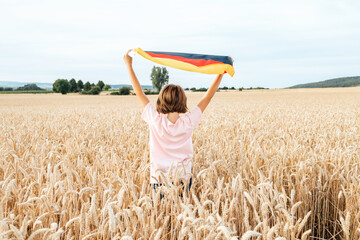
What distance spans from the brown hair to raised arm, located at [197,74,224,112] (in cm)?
26

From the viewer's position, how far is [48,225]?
6.67ft

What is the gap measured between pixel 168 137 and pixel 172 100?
40 centimetres

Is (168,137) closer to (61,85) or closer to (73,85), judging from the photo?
(61,85)

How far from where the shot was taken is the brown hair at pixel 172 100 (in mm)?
2796

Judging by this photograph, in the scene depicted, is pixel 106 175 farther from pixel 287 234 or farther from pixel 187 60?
pixel 287 234

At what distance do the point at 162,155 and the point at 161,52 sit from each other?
1.19 metres

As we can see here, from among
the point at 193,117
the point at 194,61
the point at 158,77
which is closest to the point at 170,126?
the point at 193,117

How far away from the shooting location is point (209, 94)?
10.2ft

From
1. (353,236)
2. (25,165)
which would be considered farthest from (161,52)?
(353,236)

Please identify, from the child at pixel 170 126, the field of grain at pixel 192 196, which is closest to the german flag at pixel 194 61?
the child at pixel 170 126

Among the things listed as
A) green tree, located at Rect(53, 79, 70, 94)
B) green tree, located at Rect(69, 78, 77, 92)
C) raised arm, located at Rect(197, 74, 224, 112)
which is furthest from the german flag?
green tree, located at Rect(69, 78, 77, 92)

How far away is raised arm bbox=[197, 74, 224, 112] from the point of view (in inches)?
119

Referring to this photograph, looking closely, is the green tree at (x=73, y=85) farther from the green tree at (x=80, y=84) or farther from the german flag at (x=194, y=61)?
the german flag at (x=194, y=61)

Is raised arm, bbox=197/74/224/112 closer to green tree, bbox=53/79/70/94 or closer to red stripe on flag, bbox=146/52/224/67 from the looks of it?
red stripe on flag, bbox=146/52/224/67
